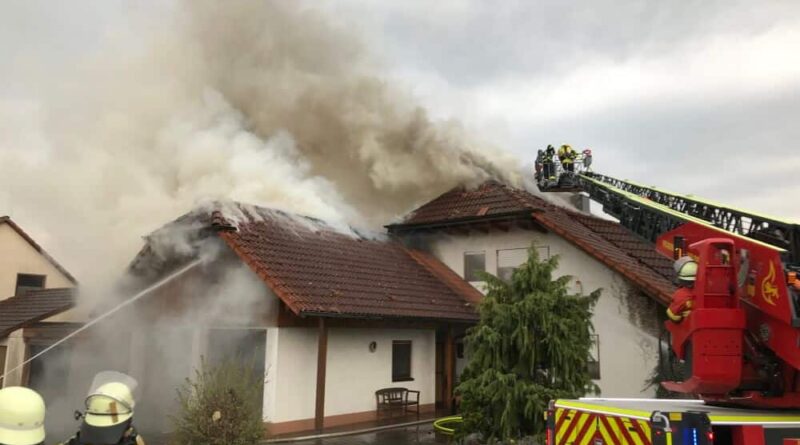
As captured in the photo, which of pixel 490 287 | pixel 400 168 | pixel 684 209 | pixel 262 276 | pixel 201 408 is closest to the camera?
pixel 201 408

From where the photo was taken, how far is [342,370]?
13508mm

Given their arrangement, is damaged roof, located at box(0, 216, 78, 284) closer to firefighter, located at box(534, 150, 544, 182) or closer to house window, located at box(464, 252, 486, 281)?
house window, located at box(464, 252, 486, 281)

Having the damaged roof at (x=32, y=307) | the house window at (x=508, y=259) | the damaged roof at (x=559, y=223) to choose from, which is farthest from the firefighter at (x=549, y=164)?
the damaged roof at (x=32, y=307)

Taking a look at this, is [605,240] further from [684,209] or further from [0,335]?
[0,335]

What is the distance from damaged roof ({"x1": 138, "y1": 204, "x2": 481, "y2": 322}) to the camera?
12.6 metres

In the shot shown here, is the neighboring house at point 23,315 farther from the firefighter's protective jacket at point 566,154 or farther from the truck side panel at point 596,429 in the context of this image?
the truck side panel at point 596,429

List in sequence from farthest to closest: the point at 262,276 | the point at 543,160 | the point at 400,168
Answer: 1. the point at 400,168
2. the point at 543,160
3. the point at 262,276

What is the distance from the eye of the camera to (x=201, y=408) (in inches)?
314

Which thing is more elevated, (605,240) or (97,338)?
(605,240)

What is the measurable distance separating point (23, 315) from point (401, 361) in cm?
1078

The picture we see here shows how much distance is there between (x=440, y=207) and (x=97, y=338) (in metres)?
10.2

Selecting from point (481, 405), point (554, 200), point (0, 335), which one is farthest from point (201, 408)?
point (554, 200)

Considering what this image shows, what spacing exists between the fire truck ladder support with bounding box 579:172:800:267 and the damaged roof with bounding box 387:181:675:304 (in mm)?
2605

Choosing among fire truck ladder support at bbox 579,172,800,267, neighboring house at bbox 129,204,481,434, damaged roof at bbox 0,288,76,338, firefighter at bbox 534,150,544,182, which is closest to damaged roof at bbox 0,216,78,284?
damaged roof at bbox 0,288,76,338
